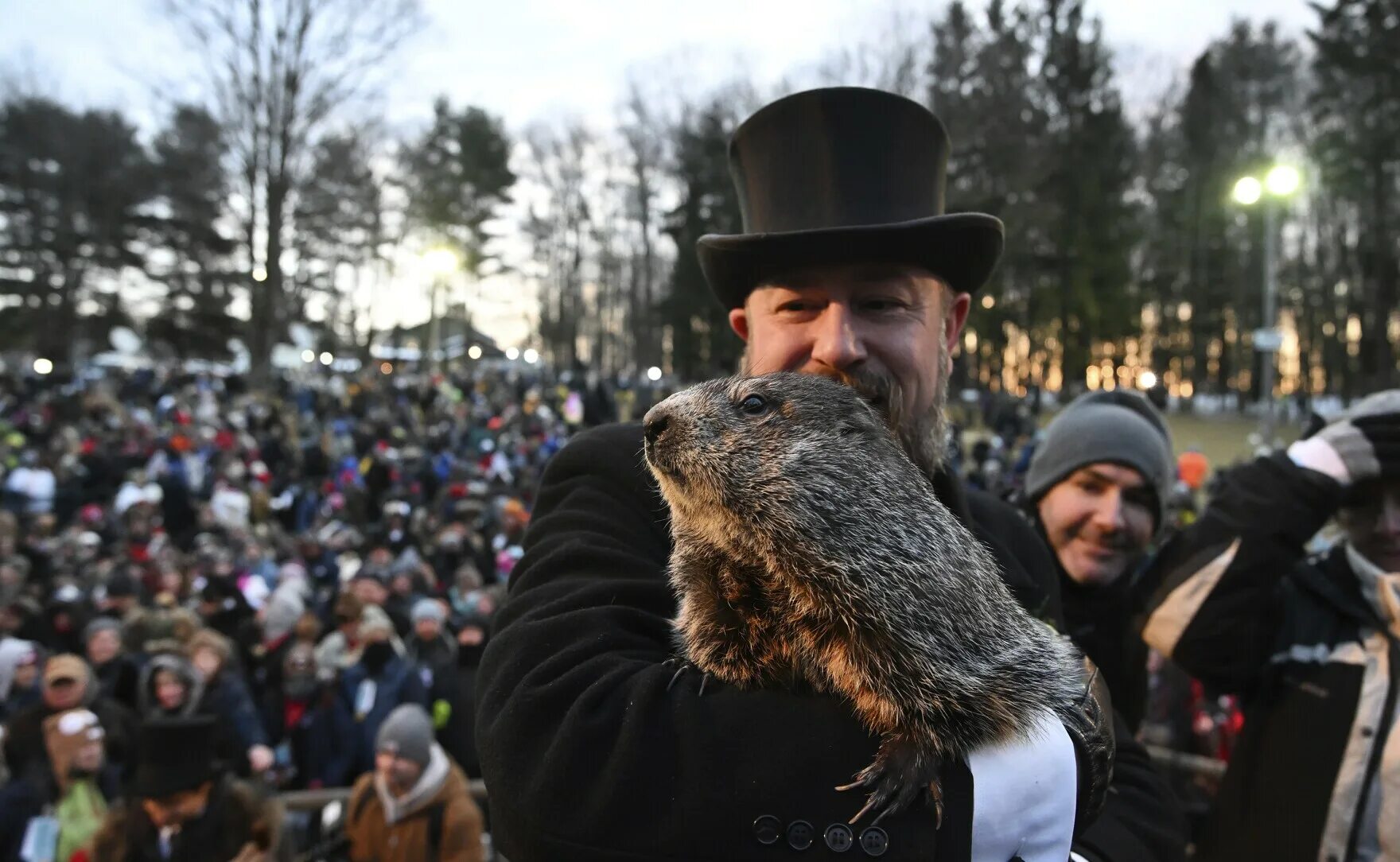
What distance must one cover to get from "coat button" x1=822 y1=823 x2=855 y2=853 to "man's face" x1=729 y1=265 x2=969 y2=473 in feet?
2.45

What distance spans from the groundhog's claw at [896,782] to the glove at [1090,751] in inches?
10.3

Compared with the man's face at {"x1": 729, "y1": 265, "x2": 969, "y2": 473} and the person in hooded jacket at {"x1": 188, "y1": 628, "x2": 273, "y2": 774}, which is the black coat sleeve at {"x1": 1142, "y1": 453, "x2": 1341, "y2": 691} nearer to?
the man's face at {"x1": 729, "y1": 265, "x2": 969, "y2": 473}

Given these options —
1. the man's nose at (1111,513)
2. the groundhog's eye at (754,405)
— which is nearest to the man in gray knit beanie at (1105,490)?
the man's nose at (1111,513)

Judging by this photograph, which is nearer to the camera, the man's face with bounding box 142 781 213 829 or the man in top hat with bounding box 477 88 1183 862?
the man in top hat with bounding box 477 88 1183 862

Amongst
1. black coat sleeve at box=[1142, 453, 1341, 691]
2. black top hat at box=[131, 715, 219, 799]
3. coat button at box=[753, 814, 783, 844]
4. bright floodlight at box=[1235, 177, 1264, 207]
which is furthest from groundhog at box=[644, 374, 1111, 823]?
bright floodlight at box=[1235, 177, 1264, 207]

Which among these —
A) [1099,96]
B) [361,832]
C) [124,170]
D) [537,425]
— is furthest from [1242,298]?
[124,170]

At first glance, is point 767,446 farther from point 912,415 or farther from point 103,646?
point 103,646

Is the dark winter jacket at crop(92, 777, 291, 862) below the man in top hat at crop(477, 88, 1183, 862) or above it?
below

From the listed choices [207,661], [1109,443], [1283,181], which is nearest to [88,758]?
[207,661]

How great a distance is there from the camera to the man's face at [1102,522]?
118 inches

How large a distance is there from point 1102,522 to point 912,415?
170 centimetres

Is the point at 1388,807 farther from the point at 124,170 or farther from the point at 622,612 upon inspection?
the point at 124,170

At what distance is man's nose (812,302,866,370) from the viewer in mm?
1589

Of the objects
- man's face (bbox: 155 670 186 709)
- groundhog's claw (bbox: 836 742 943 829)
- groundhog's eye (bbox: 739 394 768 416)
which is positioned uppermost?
groundhog's eye (bbox: 739 394 768 416)
